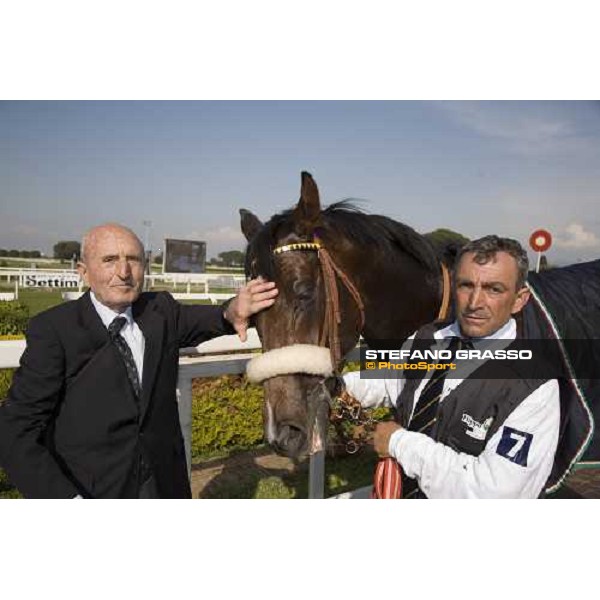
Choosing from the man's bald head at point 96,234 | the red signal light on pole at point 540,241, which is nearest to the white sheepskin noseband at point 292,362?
the man's bald head at point 96,234

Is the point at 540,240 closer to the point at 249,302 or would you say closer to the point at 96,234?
the point at 249,302

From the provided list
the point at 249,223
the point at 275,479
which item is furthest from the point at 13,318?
the point at 249,223

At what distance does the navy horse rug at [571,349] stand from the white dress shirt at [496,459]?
350 millimetres

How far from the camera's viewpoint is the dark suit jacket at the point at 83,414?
1.64 m

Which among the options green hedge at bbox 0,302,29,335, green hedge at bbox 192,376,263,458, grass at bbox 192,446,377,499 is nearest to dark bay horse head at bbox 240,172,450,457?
grass at bbox 192,446,377,499

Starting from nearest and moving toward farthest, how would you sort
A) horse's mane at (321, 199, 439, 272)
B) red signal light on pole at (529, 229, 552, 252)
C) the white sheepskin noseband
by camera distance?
the white sheepskin noseband → horse's mane at (321, 199, 439, 272) → red signal light on pole at (529, 229, 552, 252)

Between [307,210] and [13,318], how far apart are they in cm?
666

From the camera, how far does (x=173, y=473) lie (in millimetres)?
1991

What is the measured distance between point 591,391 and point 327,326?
4.10 feet

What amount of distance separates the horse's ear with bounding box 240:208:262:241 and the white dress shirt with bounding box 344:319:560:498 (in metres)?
1.36

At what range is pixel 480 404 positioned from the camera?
1722 millimetres

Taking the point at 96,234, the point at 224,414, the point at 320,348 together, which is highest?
the point at 96,234

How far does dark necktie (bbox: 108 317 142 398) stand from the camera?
6.04 feet

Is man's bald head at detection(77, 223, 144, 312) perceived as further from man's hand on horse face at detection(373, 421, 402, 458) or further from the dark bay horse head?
man's hand on horse face at detection(373, 421, 402, 458)
